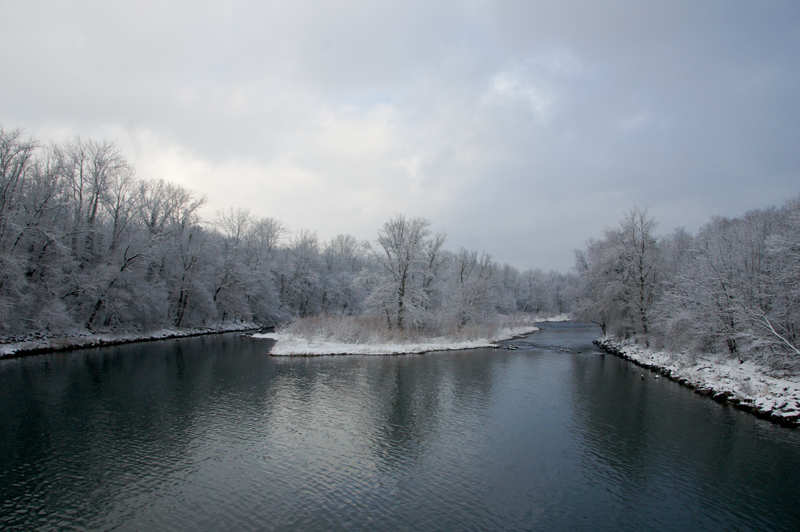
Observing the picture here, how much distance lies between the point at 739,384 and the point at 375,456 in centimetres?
1962

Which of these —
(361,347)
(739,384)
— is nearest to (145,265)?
(361,347)

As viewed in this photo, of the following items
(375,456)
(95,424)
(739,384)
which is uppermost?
(739,384)

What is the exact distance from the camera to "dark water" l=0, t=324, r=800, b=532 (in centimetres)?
922

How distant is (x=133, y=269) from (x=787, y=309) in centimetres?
5103

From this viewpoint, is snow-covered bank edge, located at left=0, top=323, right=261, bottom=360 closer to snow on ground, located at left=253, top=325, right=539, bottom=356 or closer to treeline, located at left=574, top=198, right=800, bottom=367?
snow on ground, located at left=253, top=325, right=539, bottom=356

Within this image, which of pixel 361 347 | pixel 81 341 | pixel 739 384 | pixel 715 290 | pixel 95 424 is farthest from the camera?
pixel 361 347

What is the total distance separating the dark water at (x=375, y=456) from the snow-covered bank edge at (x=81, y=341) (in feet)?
15.1

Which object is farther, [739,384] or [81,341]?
[81,341]

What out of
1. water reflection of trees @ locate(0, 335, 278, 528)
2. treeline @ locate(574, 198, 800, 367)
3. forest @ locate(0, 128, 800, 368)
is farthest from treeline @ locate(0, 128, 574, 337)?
treeline @ locate(574, 198, 800, 367)

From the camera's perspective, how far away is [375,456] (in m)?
12.6

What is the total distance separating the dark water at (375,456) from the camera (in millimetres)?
9219

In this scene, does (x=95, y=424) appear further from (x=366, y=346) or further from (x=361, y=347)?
(x=366, y=346)

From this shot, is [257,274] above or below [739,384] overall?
above

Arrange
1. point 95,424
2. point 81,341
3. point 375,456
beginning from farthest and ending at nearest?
point 81,341, point 95,424, point 375,456
